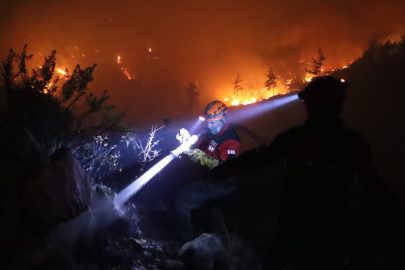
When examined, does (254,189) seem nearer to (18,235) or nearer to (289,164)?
(289,164)

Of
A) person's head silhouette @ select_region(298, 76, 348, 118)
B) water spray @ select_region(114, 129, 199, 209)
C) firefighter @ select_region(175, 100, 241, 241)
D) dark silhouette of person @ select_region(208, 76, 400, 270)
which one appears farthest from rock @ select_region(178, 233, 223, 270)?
person's head silhouette @ select_region(298, 76, 348, 118)

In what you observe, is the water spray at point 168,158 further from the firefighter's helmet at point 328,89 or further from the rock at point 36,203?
the firefighter's helmet at point 328,89

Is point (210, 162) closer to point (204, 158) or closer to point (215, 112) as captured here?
point (204, 158)

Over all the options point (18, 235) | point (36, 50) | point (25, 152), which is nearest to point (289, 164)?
point (18, 235)

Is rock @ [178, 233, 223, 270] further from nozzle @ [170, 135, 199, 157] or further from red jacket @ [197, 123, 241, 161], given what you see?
nozzle @ [170, 135, 199, 157]

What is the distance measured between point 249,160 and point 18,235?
8.20 feet

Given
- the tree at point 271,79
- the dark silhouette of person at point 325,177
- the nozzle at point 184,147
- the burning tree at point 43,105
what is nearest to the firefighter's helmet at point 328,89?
the dark silhouette of person at point 325,177

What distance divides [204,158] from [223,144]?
46 centimetres

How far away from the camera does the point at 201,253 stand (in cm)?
321

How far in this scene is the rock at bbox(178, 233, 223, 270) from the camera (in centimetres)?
312

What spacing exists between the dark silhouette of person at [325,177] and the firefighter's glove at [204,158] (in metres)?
2.25

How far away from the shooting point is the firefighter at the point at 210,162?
3834 millimetres

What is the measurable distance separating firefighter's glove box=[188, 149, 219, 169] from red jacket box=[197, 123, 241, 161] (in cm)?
8

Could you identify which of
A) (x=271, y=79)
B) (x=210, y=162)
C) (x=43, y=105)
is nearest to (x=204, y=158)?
(x=210, y=162)
